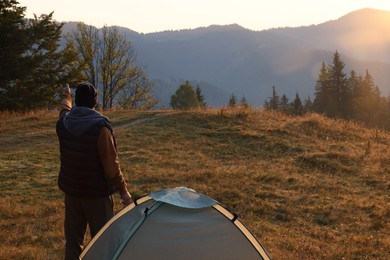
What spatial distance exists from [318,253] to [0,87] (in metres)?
27.4

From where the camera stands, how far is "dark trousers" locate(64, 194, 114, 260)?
4945mm

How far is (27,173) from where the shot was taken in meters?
12.1

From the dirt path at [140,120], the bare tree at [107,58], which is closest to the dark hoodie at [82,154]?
the dirt path at [140,120]

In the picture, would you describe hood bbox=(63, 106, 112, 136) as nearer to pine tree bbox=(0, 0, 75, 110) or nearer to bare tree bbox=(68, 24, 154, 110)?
pine tree bbox=(0, 0, 75, 110)

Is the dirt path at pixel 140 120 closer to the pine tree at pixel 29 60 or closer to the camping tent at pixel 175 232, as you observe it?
the pine tree at pixel 29 60

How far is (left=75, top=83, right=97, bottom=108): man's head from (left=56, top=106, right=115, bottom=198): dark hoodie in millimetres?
74

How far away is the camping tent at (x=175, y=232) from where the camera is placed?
14.8ft

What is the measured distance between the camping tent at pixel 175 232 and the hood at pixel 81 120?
1036mm

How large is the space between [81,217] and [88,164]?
76 cm

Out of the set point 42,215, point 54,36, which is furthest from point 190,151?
point 54,36

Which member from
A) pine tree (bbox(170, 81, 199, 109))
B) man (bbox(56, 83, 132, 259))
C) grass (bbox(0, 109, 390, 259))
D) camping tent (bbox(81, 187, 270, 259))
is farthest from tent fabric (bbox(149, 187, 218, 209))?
pine tree (bbox(170, 81, 199, 109))

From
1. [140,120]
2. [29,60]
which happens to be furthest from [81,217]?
[29,60]

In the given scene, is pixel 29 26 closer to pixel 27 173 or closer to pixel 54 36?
pixel 54 36

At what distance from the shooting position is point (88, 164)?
4.80 m
